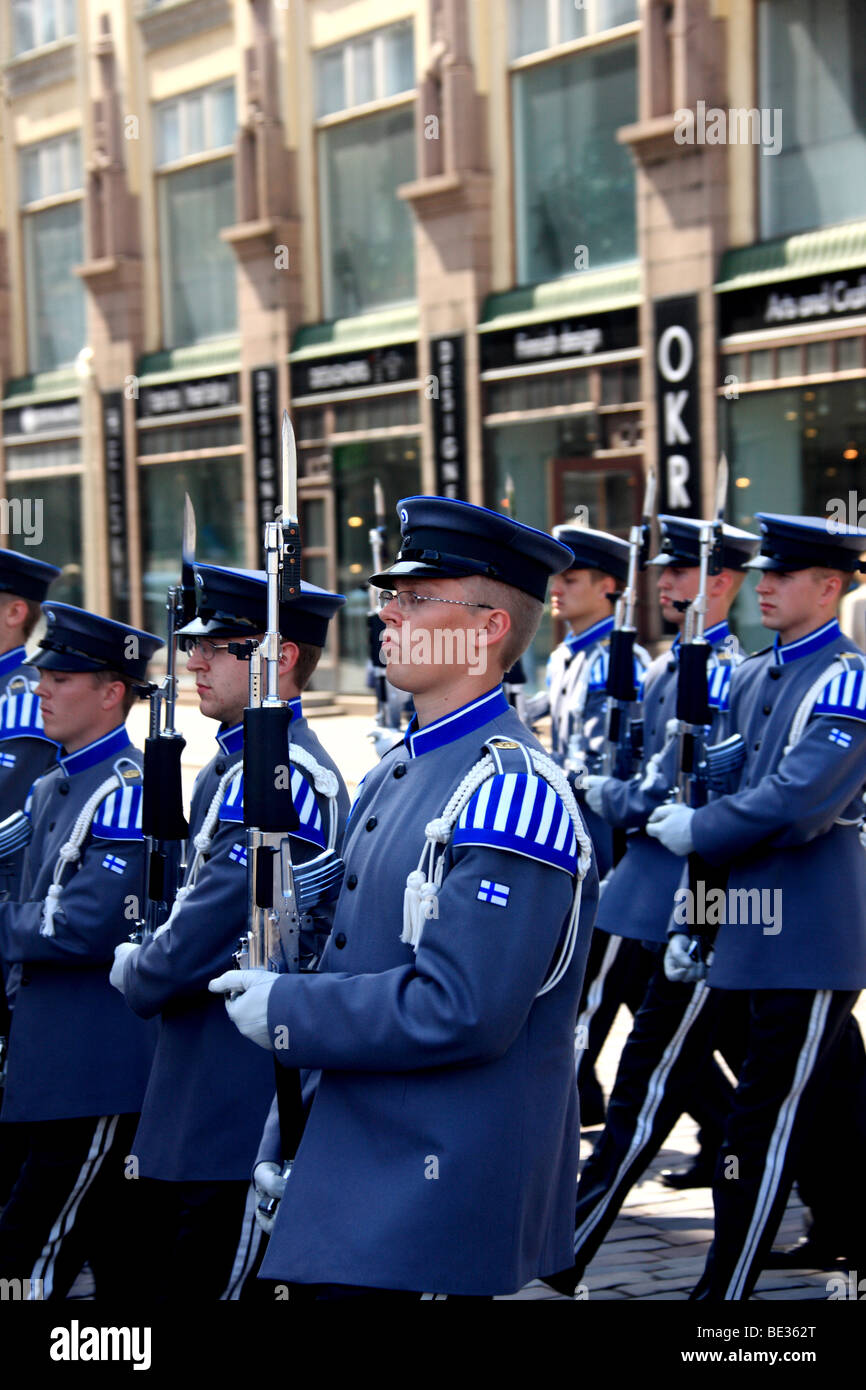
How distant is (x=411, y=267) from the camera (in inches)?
821

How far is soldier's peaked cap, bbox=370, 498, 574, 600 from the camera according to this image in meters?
3.19

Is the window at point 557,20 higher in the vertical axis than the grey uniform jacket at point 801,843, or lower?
higher

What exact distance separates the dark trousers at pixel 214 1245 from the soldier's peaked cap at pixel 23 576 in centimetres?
255

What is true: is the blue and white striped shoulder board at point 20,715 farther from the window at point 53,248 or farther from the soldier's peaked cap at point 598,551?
the window at point 53,248

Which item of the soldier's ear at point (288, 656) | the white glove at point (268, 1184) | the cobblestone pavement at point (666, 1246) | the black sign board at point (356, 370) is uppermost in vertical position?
the black sign board at point (356, 370)

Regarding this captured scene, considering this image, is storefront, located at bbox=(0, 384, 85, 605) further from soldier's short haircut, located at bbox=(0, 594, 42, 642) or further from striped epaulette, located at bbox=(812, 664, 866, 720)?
striped epaulette, located at bbox=(812, 664, 866, 720)

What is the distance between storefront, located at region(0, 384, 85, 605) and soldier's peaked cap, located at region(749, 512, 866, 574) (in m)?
22.1

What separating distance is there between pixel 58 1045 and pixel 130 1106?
0.76ft

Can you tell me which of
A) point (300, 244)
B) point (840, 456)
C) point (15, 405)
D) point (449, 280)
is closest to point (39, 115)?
point (15, 405)

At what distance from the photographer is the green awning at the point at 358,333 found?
20.7m

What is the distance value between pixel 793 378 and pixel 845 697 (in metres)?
11.9

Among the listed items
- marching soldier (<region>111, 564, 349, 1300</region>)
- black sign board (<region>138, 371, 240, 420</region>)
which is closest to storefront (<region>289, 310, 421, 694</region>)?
black sign board (<region>138, 371, 240, 420</region>)

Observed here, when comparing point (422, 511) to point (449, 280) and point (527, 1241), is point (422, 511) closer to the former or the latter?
point (527, 1241)

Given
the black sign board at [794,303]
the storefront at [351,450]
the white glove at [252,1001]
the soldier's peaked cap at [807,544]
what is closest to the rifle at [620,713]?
the soldier's peaked cap at [807,544]
